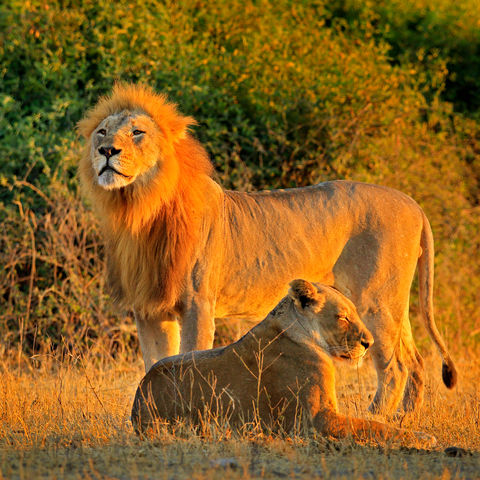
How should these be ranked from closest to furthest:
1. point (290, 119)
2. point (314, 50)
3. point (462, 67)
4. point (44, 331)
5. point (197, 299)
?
point (197, 299), point (44, 331), point (290, 119), point (314, 50), point (462, 67)

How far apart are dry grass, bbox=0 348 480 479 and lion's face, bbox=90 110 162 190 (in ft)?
4.63

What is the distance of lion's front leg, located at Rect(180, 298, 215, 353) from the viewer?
5309 millimetres

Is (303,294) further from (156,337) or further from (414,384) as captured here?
(414,384)

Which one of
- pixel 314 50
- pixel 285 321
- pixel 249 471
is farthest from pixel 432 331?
pixel 314 50

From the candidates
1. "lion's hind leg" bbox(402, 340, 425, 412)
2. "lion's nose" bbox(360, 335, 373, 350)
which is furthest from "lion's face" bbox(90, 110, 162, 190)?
"lion's hind leg" bbox(402, 340, 425, 412)

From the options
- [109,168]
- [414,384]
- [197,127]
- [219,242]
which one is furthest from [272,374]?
[197,127]

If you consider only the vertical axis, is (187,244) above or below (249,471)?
above

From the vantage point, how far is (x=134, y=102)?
224 inches

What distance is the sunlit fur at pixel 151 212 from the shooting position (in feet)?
18.0

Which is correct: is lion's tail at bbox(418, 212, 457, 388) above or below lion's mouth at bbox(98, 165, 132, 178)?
below

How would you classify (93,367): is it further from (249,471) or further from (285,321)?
(249,471)

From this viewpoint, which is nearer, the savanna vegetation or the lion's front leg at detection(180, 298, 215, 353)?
the lion's front leg at detection(180, 298, 215, 353)

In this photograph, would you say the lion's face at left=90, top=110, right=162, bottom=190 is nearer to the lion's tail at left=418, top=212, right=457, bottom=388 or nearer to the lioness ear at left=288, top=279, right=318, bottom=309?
the lioness ear at left=288, top=279, right=318, bottom=309

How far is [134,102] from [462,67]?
7635 millimetres
